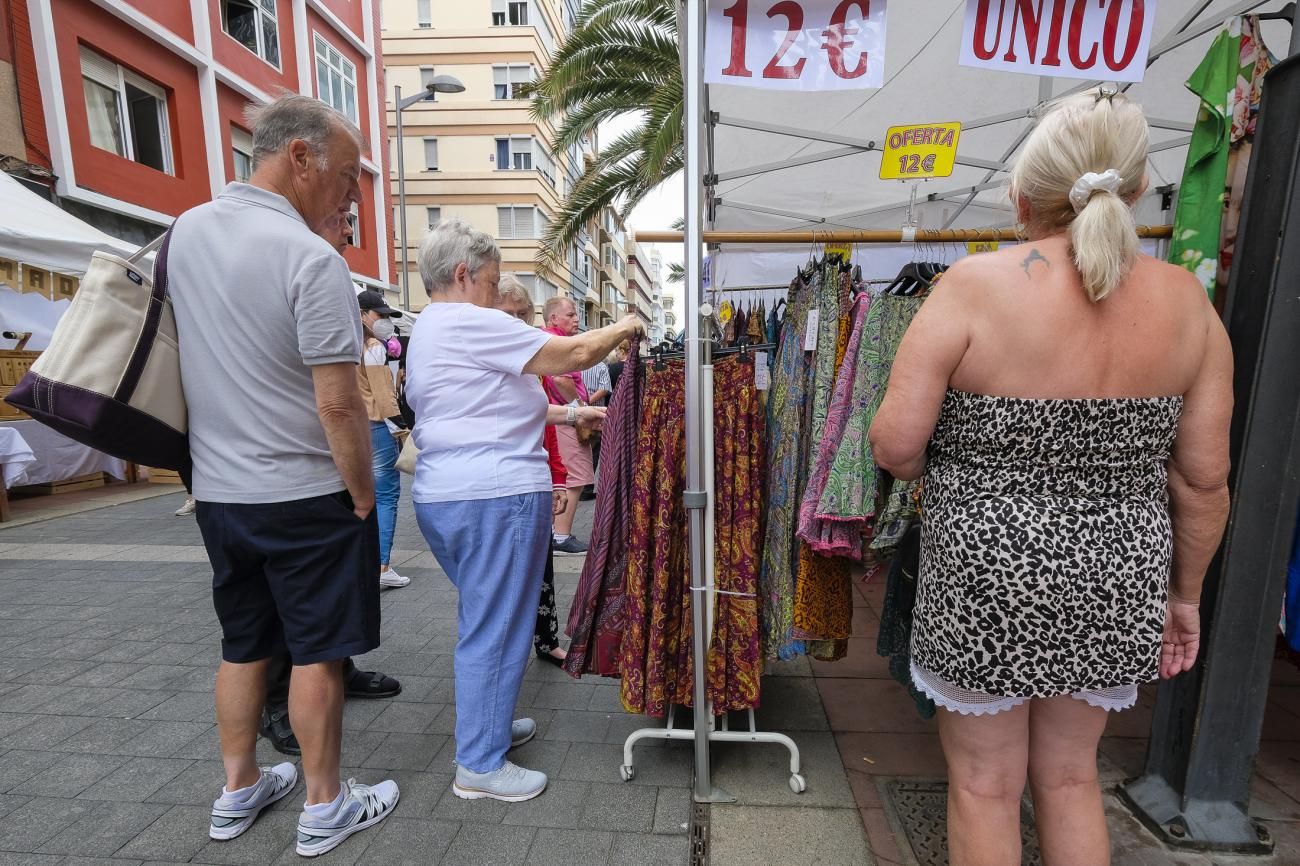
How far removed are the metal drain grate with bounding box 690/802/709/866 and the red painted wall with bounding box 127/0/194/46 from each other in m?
13.2

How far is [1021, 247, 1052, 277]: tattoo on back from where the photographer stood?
1.27m

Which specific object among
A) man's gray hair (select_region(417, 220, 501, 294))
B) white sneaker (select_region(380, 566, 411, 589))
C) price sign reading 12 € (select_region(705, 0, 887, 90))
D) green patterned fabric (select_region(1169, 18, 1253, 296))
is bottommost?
white sneaker (select_region(380, 566, 411, 589))

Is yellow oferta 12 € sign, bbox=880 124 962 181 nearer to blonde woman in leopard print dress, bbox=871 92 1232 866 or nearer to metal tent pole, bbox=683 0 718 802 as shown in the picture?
metal tent pole, bbox=683 0 718 802

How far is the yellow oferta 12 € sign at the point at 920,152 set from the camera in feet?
9.21

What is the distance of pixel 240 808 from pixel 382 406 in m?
2.30

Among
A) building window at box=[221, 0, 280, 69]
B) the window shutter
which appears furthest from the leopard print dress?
building window at box=[221, 0, 280, 69]

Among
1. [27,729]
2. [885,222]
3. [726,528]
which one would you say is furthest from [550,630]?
[885,222]

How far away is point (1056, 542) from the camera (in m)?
1.29

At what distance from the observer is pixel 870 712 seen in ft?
8.82

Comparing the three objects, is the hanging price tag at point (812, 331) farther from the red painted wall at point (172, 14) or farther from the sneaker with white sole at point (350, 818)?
the red painted wall at point (172, 14)

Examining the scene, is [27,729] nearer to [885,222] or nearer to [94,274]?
[94,274]

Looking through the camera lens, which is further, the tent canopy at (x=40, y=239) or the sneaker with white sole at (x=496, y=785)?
the tent canopy at (x=40, y=239)

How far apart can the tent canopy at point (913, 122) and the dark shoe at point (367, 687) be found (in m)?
3.40

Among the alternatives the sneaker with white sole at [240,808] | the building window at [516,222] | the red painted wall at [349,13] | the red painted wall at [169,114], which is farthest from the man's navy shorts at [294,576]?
the building window at [516,222]
